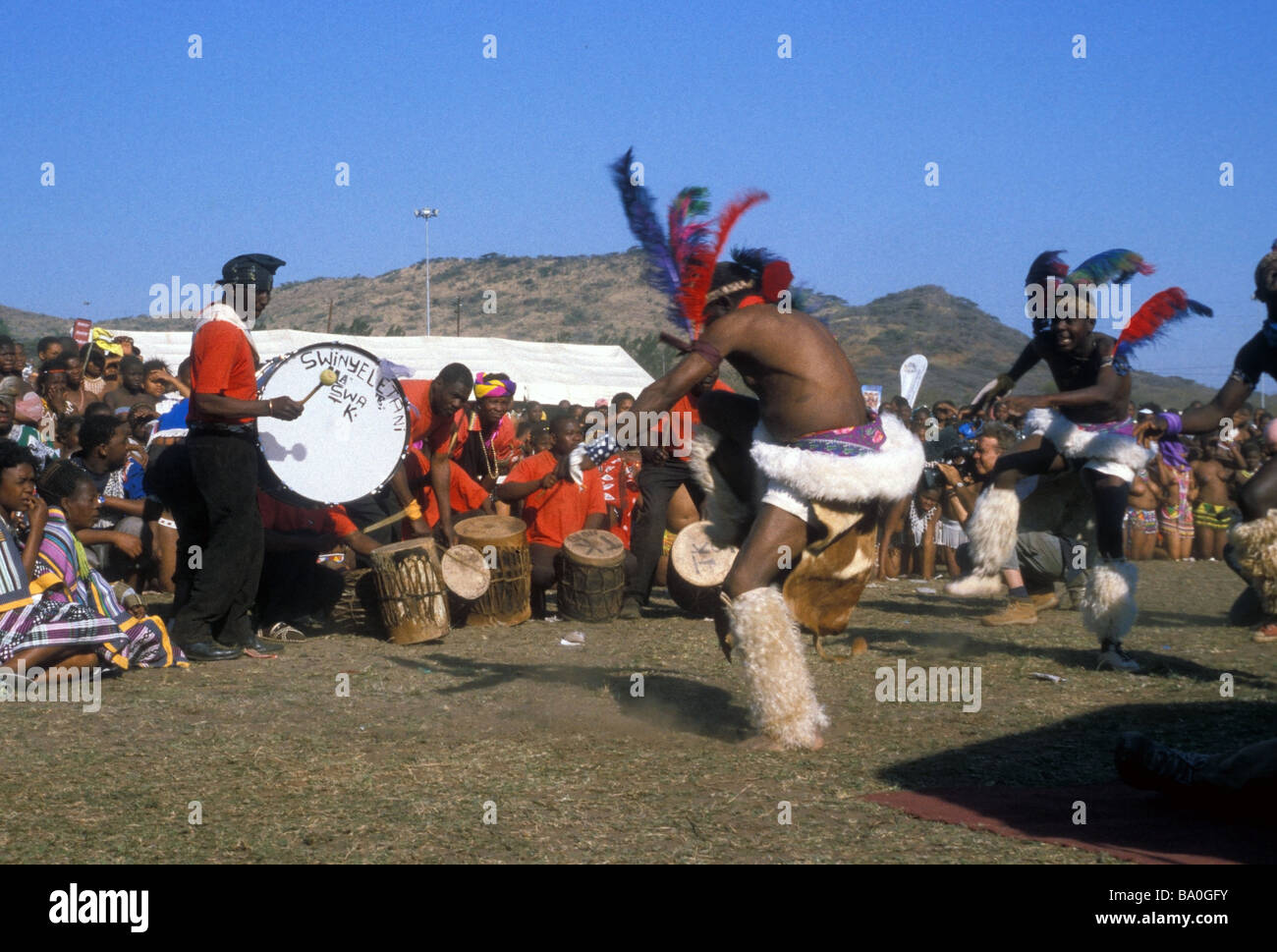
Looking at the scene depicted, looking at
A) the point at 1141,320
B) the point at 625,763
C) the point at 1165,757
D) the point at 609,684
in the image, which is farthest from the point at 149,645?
the point at 1141,320

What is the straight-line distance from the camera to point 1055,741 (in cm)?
516

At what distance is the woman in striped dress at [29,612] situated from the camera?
20.2 ft

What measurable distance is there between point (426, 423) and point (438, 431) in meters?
0.17

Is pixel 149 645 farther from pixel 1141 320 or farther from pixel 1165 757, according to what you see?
pixel 1141 320

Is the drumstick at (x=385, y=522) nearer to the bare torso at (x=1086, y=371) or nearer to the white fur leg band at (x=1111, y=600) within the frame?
the bare torso at (x=1086, y=371)

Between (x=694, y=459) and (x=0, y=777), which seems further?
(x=694, y=459)

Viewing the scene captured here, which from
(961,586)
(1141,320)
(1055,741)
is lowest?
(1055,741)

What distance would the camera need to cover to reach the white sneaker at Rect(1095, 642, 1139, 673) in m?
6.75

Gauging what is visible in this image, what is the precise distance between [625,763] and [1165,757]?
1885 millimetres

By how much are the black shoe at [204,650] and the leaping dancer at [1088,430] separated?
13.4 feet

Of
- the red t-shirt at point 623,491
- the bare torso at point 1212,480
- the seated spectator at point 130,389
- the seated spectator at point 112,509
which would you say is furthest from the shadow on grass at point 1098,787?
the bare torso at point 1212,480

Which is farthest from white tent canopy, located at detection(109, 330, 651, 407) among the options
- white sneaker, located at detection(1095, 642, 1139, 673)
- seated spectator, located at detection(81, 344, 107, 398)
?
white sneaker, located at detection(1095, 642, 1139, 673)
